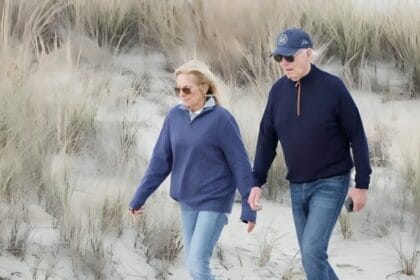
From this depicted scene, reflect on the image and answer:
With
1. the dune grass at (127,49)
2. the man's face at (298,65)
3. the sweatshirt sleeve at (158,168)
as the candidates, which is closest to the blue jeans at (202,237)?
the sweatshirt sleeve at (158,168)

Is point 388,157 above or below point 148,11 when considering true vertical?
below

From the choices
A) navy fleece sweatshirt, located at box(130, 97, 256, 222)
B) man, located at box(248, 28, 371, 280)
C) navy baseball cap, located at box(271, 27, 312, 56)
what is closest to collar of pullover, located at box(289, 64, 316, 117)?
man, located at box(248, 28, 371, 280)

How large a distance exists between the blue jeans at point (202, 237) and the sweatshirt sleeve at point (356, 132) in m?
0.66

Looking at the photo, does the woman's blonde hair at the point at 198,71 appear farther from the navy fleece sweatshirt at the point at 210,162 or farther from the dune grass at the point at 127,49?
the dune grass at the point at 127,49

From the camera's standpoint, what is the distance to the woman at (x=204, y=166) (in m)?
3.99

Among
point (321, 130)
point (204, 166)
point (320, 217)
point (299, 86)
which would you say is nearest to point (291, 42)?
point (299, 86)

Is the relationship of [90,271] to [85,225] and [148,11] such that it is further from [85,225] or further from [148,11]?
[148,11]

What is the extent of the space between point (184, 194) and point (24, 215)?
1.48 meters

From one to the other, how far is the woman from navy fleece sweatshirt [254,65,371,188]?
0.82ft

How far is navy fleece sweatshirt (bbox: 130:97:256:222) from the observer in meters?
4.00

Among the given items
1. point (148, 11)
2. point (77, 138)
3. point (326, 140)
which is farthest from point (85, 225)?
point (148, 11)

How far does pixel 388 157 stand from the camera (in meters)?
7.20

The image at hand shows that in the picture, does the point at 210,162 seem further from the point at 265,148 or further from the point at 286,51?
the point at 286,51

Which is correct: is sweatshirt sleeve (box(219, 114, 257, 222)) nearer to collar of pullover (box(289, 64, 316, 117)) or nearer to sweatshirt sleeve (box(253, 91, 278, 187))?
sweatshirt sleeve (box(253, 91, 278, 187))
